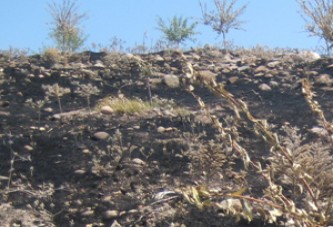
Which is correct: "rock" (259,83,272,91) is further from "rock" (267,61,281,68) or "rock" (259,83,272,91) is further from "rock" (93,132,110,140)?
"rock" (93,132,110,140)

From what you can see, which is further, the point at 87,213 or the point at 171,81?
the point at 171,81

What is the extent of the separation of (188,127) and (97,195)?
3.73ft

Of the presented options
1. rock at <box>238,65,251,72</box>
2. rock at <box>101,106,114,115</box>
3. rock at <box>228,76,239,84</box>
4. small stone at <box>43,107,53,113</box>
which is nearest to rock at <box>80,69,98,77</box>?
small stone at <box>43,107,53,113</box>

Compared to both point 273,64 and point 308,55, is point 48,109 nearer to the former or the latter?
point 273,64

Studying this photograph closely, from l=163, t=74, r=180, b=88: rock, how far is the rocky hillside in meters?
0.02

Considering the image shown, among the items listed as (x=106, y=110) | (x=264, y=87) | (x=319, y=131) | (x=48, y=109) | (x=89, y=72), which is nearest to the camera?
(x=319, y=131)

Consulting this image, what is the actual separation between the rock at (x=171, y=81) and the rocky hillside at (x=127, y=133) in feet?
0.05

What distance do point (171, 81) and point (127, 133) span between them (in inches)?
59.7

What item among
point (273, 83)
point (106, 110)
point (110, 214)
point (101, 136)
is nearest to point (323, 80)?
point (273, 83)

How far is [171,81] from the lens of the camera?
6566mm

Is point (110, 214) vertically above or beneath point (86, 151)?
beneath

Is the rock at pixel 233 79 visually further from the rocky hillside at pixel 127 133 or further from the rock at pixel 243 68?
the rock at pixel 243 68

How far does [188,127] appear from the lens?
5.21 metres

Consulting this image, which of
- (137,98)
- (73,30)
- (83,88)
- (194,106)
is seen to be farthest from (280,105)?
(73,30)
